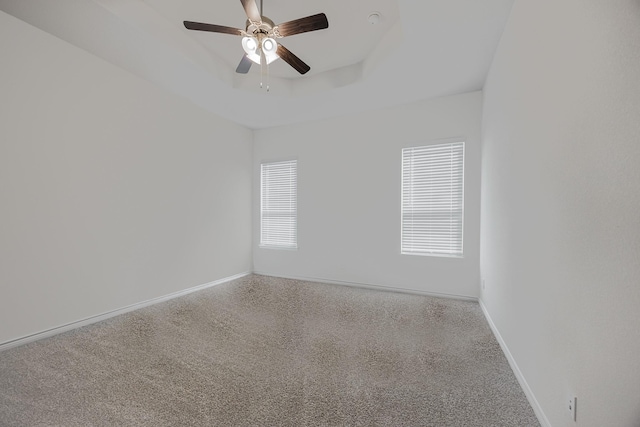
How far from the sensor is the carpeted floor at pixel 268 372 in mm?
1483

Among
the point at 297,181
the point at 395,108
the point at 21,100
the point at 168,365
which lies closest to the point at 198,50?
the point at 21,100

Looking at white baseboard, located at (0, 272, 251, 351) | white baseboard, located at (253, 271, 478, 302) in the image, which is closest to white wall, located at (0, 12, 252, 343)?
white baseboard, located at (0, 272, 251, 351)

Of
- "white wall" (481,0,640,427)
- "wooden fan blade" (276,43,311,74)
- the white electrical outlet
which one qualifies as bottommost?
the white electrical outlet

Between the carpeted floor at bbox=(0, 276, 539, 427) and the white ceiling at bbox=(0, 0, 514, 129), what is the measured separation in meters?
2.76

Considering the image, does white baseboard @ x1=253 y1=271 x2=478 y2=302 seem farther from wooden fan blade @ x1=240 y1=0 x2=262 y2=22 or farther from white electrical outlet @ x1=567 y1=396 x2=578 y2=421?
wooden fan blade @ x1=240 y1=0 x2=262 y2=22

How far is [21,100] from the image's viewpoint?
2236 mm

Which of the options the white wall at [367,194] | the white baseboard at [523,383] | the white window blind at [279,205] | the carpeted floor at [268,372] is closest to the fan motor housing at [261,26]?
the white wall at [367,194]

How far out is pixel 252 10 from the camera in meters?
1.90

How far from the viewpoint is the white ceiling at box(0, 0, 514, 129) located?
2111 millimetres

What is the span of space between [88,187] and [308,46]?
280 cm

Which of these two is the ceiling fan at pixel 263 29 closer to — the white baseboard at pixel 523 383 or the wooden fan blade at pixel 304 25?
the wooden fan blade at pixel 304 25

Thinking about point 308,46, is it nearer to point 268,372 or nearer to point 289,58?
point 289,58

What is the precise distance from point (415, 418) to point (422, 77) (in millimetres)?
3259

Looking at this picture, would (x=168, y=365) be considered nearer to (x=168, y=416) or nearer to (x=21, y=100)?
(x=168, y=416)
